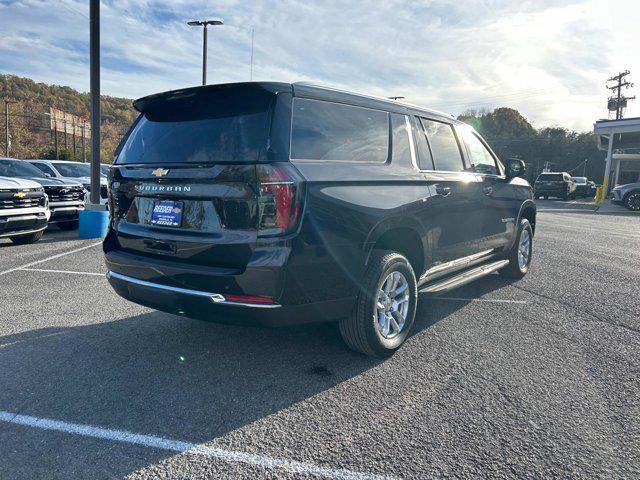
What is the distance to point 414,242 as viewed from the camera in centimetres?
403

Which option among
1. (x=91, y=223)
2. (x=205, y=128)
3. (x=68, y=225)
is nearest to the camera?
(x=205, y=128)

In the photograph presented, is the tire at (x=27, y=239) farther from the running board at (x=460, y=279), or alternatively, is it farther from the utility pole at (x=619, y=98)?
the utility pole at (x=619, y=98)

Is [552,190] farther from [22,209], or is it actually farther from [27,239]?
[22,209]

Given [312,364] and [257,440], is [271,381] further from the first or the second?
[257,440]

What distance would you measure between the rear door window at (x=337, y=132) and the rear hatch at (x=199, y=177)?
9.2 inches

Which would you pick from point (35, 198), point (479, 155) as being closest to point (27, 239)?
point (35, 198)

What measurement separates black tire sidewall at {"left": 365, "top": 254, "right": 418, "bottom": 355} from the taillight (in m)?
0.92

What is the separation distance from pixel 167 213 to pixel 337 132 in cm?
130

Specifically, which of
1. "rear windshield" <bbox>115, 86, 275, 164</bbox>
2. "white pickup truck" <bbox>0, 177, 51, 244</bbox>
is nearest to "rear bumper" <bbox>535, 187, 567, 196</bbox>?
"white pickup truck" <bbox>0, 177, 51, 244</bbox>

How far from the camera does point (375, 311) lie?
349 centimetres

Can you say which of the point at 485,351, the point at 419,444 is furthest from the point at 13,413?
the point at 485,351

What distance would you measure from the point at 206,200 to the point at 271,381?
1.28 m

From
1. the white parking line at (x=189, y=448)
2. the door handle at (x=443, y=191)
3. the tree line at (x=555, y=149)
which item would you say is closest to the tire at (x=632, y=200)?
the door handle at (x=443, y=191)

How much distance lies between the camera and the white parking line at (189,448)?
7.48ft
